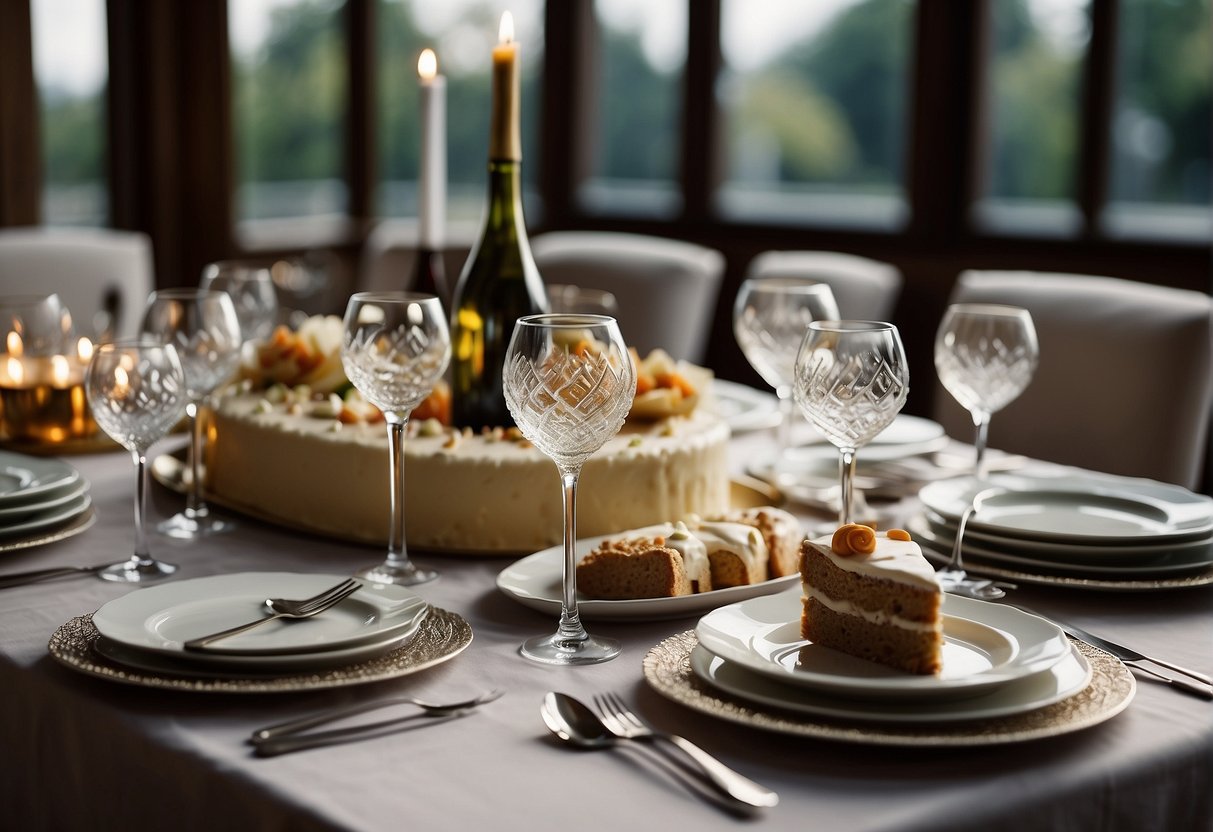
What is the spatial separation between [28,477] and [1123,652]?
1.24m

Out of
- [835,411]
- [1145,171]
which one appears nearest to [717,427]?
[835,411]

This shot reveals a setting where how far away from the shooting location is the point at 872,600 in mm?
1046

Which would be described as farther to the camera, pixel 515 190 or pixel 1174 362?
pixel 1174 362

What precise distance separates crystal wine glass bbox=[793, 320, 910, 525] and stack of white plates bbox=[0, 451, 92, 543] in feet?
2.76

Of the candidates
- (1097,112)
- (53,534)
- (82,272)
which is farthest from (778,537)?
(1097,112)

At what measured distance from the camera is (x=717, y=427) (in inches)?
62.4

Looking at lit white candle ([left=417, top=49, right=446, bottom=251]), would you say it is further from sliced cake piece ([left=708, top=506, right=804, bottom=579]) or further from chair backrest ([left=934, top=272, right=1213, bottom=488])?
chair backrest ([left=934, top=272, right=1213, bottom=488])

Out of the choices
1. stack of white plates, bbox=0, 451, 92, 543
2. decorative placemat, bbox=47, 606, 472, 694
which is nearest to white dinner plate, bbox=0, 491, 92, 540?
stack of white plates, bbox=0, 451, 92, 543

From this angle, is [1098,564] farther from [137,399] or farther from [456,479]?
[137,399]

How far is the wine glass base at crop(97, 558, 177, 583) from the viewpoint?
1.32 meters

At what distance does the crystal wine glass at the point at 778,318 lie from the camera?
1780 mm

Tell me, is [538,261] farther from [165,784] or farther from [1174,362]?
[165,784]

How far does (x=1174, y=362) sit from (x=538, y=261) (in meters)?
1.57

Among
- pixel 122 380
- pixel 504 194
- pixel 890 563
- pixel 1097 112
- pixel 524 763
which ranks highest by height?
pixel 1097 112
